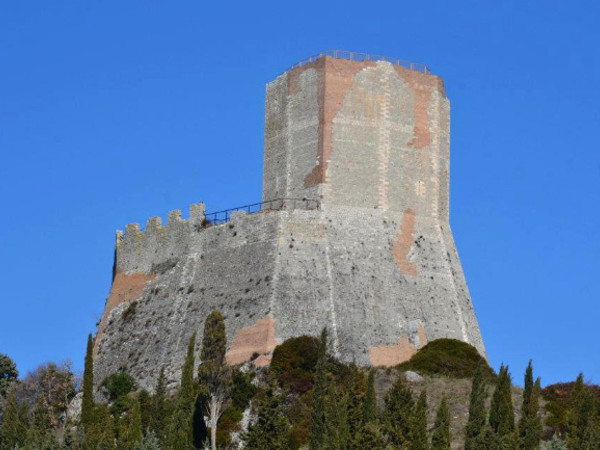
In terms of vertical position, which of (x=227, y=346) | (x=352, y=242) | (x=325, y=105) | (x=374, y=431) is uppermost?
(x=325, y=105)

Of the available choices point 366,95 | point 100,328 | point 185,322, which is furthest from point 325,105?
point 100,328

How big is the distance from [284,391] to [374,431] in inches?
428

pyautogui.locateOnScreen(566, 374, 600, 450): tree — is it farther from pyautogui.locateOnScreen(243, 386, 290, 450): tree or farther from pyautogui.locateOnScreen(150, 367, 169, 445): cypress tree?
pyautogui.locateOnScreen(150, 367, 169, 445): cypress tree

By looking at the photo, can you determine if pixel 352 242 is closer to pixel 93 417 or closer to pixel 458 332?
pixel 458 332

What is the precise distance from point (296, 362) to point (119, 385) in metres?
10.0

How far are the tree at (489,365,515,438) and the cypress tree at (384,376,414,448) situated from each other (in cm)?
307

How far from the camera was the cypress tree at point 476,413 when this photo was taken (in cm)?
6058

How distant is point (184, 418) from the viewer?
6412 centimetres

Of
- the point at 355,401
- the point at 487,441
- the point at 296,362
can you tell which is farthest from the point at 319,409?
the point at 296,362

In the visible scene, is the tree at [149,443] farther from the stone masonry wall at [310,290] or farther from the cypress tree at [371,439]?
the stone masonry wall at [310,290]

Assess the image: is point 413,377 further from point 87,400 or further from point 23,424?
point 23,424

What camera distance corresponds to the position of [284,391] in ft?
227

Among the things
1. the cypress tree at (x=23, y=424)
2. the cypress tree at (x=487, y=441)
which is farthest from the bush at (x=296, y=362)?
the cypress tree at (x=487, y=441)

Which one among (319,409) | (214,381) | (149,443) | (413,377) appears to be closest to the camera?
(319,409)
